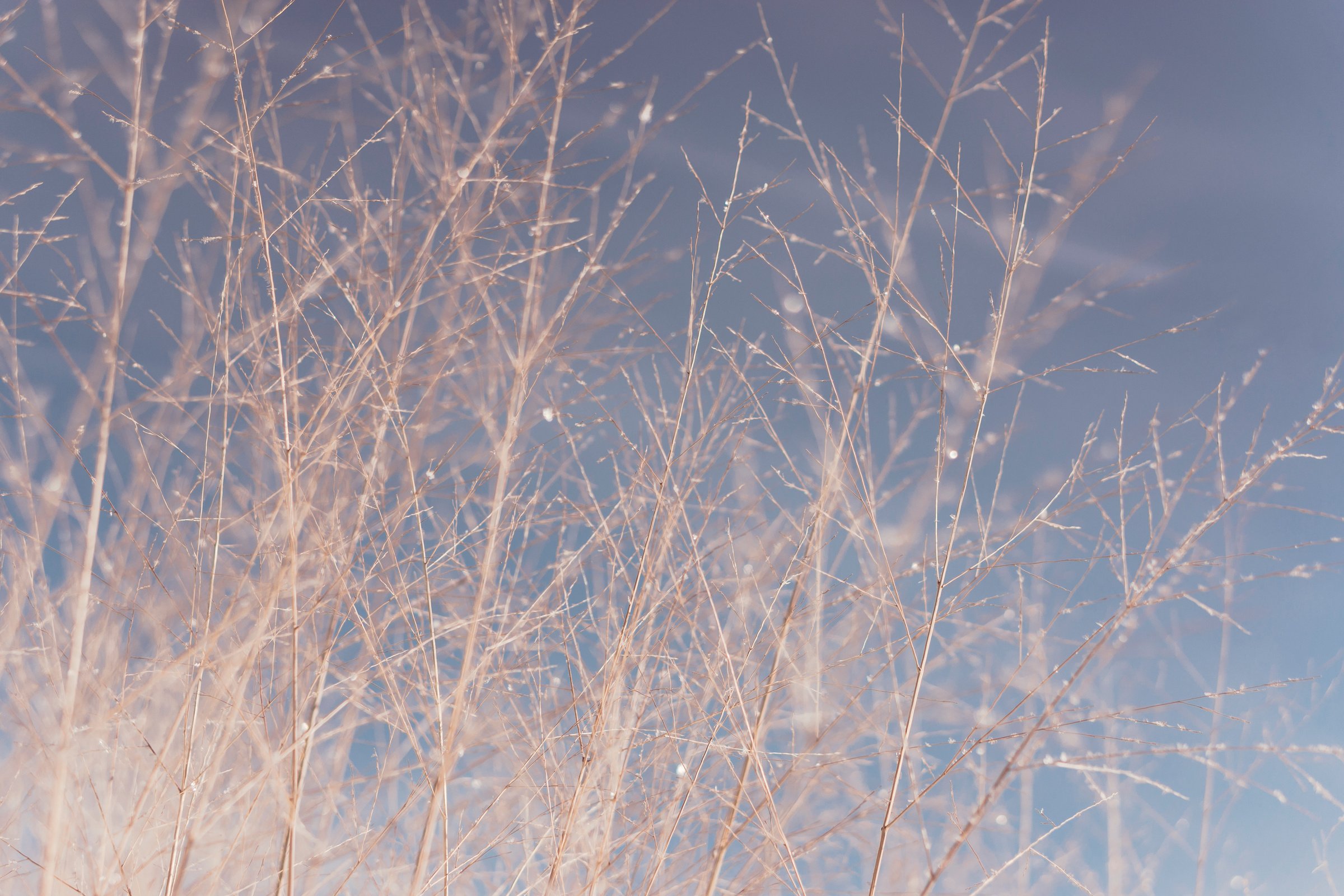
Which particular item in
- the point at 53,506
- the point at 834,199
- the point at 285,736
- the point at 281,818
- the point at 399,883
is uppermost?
the point at 834,199

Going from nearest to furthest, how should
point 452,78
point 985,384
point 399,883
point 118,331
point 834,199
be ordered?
point 118,331, point 985,384, point 834,199, point 452,78, point 399,883

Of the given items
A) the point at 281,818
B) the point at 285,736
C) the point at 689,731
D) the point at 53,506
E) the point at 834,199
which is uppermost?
the point at 834,199

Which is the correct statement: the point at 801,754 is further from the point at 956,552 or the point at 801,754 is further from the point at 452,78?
the point at 452,78

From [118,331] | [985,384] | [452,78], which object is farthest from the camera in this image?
[452,78]

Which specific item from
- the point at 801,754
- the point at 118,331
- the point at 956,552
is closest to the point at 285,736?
the point at 118,331

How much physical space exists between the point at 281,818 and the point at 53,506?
2.09ft

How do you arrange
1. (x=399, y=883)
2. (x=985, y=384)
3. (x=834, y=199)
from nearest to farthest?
(x=985, y=384) → (x=834, y=199) → (x=399, y=883)

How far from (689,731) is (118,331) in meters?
1.09

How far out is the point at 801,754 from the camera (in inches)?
47.9

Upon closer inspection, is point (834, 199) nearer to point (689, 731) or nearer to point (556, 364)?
point (556, 364)

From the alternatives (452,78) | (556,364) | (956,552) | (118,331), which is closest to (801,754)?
(956,552)

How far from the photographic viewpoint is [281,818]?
123 cm

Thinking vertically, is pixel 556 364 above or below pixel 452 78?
below

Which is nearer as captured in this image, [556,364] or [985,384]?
[985,384]
